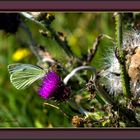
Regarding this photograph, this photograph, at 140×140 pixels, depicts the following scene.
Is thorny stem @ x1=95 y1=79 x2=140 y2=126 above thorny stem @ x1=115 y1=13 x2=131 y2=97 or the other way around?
the other way around

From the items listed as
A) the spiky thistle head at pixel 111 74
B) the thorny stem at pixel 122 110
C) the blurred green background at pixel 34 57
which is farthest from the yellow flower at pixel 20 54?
the thorny stem at pixel 122 110

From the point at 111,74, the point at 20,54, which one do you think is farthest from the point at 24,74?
the point at 20,54

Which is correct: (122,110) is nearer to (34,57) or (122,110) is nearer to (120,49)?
(120,49)

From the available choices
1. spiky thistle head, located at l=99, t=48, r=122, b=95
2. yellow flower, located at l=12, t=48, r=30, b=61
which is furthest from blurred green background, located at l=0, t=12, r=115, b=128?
spiky thistle head, located at l=99, t=48, r=122, b=95

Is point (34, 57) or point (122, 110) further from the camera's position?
point (34, 57)

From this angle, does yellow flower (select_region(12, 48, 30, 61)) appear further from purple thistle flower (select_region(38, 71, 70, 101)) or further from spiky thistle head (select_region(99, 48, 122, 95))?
purple thistle flower (select_region(38, 71, 70, 101))

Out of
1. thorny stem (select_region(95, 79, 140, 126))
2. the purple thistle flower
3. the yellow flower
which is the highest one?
the yellow flower

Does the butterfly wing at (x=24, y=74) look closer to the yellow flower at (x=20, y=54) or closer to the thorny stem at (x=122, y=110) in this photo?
the thorny stem at (x=122, y=110)

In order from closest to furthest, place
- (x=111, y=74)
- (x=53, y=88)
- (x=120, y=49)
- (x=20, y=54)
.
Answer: (x=53, y=88) → (x=120, y=49) → (x=111, y=74) → (x=20, y=54)
